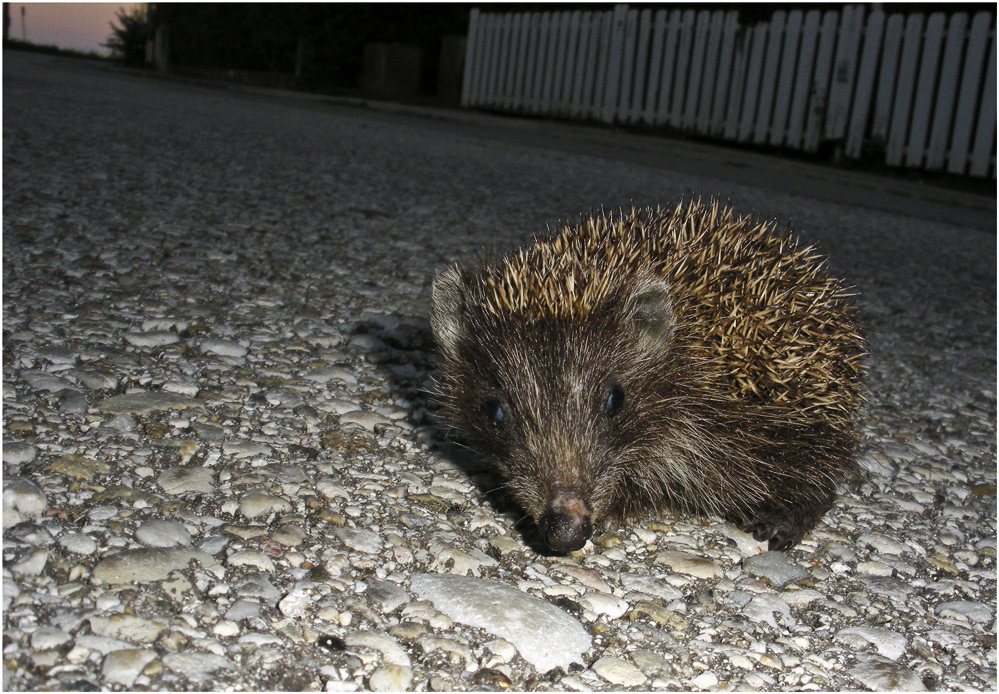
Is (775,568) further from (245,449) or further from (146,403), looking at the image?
(146,403)

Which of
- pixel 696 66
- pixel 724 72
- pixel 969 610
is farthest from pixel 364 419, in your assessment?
pixel 696 66

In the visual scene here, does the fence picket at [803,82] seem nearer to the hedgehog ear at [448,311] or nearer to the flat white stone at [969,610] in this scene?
the hedgehog ear at [448,311]

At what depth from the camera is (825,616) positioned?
2436mm

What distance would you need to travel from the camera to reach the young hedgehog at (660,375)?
9.37ft

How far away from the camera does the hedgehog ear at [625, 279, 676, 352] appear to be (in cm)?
294

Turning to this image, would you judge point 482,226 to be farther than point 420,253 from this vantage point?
Yes

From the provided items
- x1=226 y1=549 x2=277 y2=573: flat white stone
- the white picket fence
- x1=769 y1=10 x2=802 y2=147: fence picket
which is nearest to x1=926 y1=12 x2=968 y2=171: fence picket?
the white picket fence

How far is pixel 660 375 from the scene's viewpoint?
10.1 feet

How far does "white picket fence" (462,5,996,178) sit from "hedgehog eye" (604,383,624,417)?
11558 millimetres

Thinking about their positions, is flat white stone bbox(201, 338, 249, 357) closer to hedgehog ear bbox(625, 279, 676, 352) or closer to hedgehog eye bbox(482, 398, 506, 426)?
hedgehog eye bbox(482, 398, 506, 426)

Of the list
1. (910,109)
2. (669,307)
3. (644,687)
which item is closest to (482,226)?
(669,307)

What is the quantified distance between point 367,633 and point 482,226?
525cm

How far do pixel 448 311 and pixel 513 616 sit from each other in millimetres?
1383

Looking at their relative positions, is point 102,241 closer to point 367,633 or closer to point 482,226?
point 482,226
